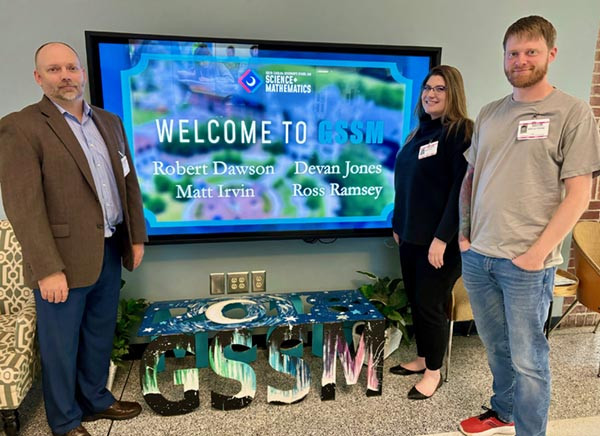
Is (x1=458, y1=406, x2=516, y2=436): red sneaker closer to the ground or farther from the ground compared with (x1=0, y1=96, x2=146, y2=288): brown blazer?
closer to the ground

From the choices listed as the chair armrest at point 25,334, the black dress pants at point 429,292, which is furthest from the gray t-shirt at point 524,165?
the chair armrest at point 25,334

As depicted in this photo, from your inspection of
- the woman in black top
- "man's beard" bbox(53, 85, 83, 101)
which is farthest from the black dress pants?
"man's beard" bbox(53, 85, 83, 101)

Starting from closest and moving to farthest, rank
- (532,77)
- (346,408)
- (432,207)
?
(532,77) → (432,207) → (346,408)

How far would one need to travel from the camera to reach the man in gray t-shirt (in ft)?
4.79

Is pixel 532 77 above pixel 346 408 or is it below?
above

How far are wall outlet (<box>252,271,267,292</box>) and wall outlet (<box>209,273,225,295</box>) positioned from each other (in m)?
0.19

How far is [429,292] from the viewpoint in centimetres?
212

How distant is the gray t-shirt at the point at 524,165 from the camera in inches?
56.9

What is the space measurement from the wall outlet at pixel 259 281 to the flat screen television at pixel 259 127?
29cm

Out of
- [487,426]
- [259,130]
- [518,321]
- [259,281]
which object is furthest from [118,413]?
[518,321]

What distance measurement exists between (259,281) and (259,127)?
36.5 inches

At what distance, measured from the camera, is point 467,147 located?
1.90m

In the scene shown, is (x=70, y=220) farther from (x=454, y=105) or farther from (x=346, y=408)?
(x=454, y=105)

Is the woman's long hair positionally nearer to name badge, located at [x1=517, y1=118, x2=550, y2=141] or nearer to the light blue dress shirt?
name badge, located at [x1=517, y1=118, x2=550, y2=141]
